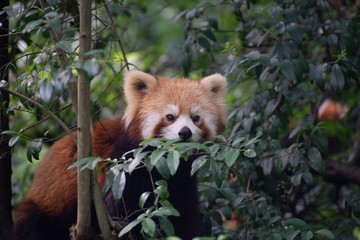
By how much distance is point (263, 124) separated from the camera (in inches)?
163

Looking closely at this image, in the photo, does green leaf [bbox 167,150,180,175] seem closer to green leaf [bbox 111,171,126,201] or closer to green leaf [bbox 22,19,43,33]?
green leaf [bbox 111,171,126,201]

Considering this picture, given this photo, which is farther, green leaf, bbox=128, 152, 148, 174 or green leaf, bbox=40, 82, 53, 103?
green leaf, bbox=128, 152, 148, 174

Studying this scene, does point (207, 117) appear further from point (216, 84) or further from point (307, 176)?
point (307, 176)

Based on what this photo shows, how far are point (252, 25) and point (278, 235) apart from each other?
8.28 ft

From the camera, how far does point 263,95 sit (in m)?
4.06

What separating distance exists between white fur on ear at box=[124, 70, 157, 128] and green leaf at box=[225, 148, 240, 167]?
60.1 inches

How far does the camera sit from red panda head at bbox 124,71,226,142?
146 inches

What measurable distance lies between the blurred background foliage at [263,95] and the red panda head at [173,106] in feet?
0.67

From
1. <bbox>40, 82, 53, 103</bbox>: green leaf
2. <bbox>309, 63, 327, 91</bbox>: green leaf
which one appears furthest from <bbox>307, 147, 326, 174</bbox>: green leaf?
<bbox>40, 82, 53, 103</bbox>: green leaf

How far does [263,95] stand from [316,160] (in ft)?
2.95

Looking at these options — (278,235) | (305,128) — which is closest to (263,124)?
(305,128)

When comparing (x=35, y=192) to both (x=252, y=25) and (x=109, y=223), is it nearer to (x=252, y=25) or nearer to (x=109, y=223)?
(x=109, y=223)

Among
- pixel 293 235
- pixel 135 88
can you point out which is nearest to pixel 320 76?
pixel 293 235

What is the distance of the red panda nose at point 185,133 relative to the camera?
346 cm
